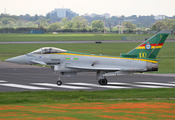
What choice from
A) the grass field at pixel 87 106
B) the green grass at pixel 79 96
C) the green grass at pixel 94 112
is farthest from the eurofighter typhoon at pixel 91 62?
the green grass at pixel 94 112

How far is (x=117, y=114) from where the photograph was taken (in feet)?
47.2

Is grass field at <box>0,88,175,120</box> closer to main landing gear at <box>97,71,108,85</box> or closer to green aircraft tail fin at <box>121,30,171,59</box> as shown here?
main landing gear at <box>97,71,108,85</box>

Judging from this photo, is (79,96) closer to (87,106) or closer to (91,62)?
(87,106)

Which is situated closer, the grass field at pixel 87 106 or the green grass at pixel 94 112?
the green grass at pixel 94 112

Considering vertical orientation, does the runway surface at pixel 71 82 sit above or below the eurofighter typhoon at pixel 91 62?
below

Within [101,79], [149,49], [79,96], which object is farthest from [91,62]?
[79,96]

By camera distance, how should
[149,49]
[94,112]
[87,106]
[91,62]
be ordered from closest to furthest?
1. [94,112]
2. [87,106]
3. [91,62]
4. [149,49]

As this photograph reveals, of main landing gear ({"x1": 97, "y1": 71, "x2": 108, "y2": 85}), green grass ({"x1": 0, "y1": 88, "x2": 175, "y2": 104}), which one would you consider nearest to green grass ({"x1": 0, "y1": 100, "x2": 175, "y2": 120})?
green grass ({"x1": 0, "y1": 88, "x2": 175, "y2": 104})

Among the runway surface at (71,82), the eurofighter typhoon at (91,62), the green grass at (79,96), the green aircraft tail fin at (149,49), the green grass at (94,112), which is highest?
the green aircraft tail fin at (149,49)

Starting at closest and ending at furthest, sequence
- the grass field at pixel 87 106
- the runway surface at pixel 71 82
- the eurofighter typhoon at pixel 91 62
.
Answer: the grass field at pixel 87 106
the runway surface at pixel 71 82
the eurofighter typhoon at pixel 91 62

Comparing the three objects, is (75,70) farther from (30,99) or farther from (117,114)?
(117,114)

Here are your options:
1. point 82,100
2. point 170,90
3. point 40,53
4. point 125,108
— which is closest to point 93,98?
point 82,100

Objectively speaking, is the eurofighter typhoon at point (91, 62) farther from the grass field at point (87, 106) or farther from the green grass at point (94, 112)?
the green grass at point (94, 112)

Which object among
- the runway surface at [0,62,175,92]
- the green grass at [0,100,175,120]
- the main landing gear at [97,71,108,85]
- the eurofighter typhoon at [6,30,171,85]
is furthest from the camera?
the main landing gear at [97,71,108,85]
